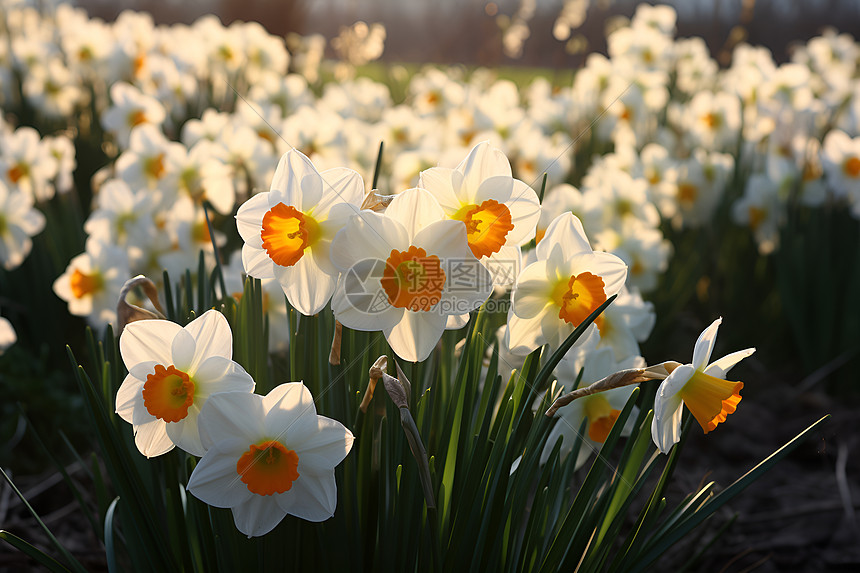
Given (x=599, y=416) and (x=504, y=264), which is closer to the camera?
(x=504, y=264)

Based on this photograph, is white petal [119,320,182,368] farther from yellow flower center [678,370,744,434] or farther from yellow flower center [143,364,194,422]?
yellow flower center [678,370,744,434]

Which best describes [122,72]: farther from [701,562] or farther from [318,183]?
[701,562]

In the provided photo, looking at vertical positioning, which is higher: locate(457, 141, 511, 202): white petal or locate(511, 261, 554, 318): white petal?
locate(457, 141, 511, 202): white petal

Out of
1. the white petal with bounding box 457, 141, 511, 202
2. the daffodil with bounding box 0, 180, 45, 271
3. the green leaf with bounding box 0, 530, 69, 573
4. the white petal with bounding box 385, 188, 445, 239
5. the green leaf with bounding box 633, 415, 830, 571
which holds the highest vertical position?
the white petal with bounding box 457, 141, 511, 202

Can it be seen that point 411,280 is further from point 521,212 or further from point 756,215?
point 756,215

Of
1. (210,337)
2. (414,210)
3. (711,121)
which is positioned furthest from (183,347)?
(711,121)

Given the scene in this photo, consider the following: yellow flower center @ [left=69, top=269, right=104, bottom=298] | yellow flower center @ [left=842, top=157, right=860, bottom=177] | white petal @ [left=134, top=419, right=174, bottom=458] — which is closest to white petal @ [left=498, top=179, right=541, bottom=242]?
white petal @ [left=134, top=419, right=174, bottom=458]

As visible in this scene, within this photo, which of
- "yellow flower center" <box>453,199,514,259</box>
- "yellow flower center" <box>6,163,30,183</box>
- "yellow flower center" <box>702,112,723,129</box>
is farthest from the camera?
"yellow flower center" <box>702,112,723,129</box>
